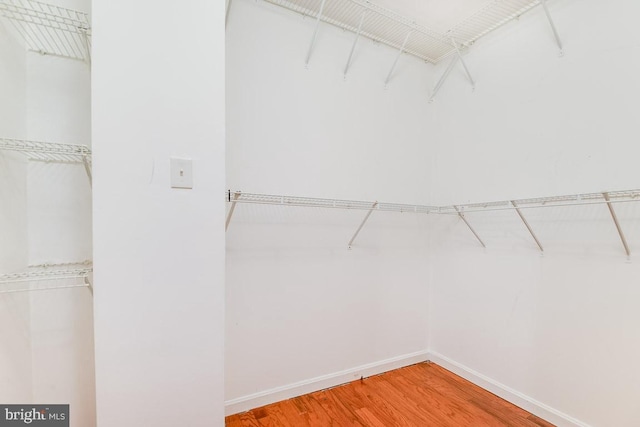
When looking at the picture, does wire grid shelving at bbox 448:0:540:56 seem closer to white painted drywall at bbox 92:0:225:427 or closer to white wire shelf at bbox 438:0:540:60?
white wire shelf at bbox 438:0:540:60

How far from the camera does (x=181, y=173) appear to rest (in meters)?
1.08

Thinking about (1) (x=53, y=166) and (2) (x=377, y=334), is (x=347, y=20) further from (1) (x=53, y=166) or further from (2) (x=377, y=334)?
(2) (x=377, y=334)

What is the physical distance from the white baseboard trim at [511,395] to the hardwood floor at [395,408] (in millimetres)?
34

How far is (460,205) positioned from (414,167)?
0.47m

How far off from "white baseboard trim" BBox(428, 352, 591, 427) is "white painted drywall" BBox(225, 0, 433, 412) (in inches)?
10.0

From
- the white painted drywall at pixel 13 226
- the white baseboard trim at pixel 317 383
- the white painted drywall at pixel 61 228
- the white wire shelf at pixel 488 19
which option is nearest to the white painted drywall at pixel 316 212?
the white baseboard trim at pixel 317 383

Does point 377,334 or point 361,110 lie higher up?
point 361,110

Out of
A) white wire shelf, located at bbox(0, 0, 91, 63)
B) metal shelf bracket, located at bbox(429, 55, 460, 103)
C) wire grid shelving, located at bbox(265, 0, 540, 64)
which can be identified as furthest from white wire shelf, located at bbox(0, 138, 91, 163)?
metal shelf bracket, located at bbox(429, 55, 460, 103)

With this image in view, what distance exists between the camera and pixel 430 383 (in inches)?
79.0

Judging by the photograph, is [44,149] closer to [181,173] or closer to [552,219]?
[181,173]

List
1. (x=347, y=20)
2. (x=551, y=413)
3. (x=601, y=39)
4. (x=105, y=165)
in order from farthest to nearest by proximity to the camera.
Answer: (x=347, y=20) < (x=551, y=413) < (x=601, y=39) < (x=105, y=165)

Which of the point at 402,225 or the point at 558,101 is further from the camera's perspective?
the point at 402,225

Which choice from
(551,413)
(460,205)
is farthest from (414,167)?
(551,413)

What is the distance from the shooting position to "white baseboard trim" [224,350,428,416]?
1.67m
